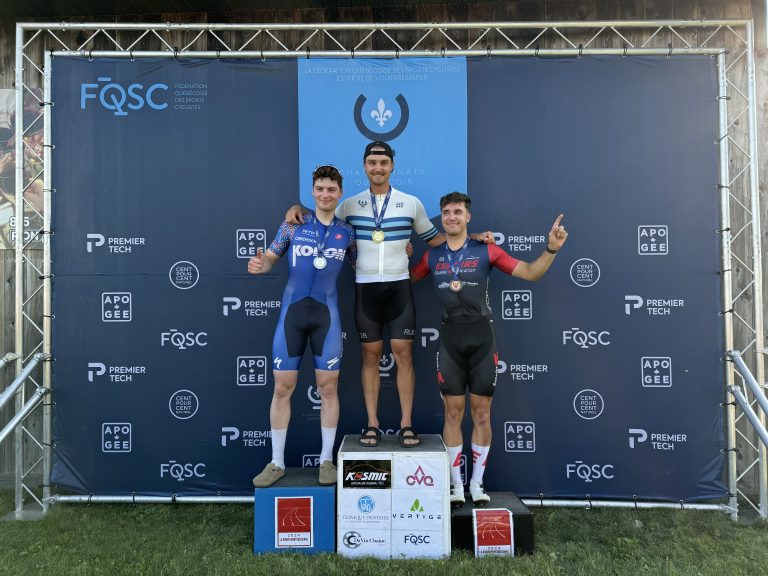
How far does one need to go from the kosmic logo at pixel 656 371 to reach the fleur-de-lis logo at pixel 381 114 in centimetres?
266

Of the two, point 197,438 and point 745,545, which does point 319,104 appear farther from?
point 745,545

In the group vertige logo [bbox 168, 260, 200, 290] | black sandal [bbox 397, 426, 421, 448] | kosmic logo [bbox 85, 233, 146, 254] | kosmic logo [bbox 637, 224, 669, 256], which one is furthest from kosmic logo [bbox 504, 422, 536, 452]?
kosmic logo [bbox 85, 233, 146, 254]

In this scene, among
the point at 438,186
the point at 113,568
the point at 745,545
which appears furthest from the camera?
the point at 438,186

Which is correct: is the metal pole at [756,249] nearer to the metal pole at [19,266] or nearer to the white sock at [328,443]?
the white sock at [328,443]

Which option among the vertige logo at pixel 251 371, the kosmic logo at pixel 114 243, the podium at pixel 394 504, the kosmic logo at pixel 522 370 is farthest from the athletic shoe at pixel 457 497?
the kosmic logo at pixel 114 243

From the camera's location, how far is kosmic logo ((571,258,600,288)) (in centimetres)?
367

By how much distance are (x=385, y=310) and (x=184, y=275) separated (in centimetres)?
163

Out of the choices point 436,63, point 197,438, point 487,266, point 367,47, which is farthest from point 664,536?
point 367,47

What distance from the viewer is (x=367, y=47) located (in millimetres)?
4062

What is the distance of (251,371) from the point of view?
3.71 m

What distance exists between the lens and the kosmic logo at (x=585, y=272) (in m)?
3.67

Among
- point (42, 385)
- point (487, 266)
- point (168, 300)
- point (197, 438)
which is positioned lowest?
point (197, 438)

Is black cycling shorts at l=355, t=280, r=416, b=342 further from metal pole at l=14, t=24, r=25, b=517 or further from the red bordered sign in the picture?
metal pole at l=14, t=24, r=25, b=517

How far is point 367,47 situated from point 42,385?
3.79 metres
